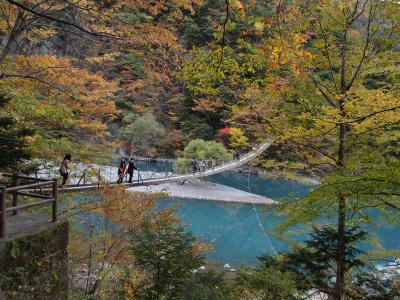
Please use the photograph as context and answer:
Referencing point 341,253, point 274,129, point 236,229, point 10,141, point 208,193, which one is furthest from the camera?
point 208,193

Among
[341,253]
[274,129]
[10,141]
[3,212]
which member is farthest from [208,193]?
[3,212]

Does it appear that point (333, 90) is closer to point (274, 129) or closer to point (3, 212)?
point (274, 129)

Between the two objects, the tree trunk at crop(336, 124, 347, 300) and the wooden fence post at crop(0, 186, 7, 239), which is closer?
the wooden fence post at crop(0, 186, 7, 239)

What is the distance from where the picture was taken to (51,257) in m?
3.47

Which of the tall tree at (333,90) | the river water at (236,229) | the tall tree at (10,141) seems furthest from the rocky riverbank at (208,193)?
the tall tree at (333,90)

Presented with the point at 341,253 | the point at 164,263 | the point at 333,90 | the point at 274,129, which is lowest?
the point at 164,263

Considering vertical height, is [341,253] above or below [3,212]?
below

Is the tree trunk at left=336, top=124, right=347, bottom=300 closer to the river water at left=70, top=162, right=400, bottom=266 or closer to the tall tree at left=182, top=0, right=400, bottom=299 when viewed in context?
the tall tree at left=182, top=0, right=400, bottom=299

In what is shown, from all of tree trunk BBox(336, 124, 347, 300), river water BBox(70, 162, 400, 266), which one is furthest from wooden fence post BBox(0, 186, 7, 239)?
river water BBox(70, 162, 400, 266)

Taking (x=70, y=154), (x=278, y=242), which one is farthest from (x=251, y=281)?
(x=278, y=242)

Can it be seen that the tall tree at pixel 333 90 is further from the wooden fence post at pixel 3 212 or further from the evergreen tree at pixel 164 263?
the wooden fence post at pixel 3 212

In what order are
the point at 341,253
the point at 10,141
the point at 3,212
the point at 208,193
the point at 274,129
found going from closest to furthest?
the point at 3,212
the point at 341,253
the point at 10,141
the point at 274,129
the point at 208,193

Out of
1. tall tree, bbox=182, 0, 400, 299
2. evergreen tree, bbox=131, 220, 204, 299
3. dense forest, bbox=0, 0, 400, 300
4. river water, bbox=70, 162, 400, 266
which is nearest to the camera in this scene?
dense forest, bbox=0, 0, 400, 300

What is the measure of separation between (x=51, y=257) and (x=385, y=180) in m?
3.10
